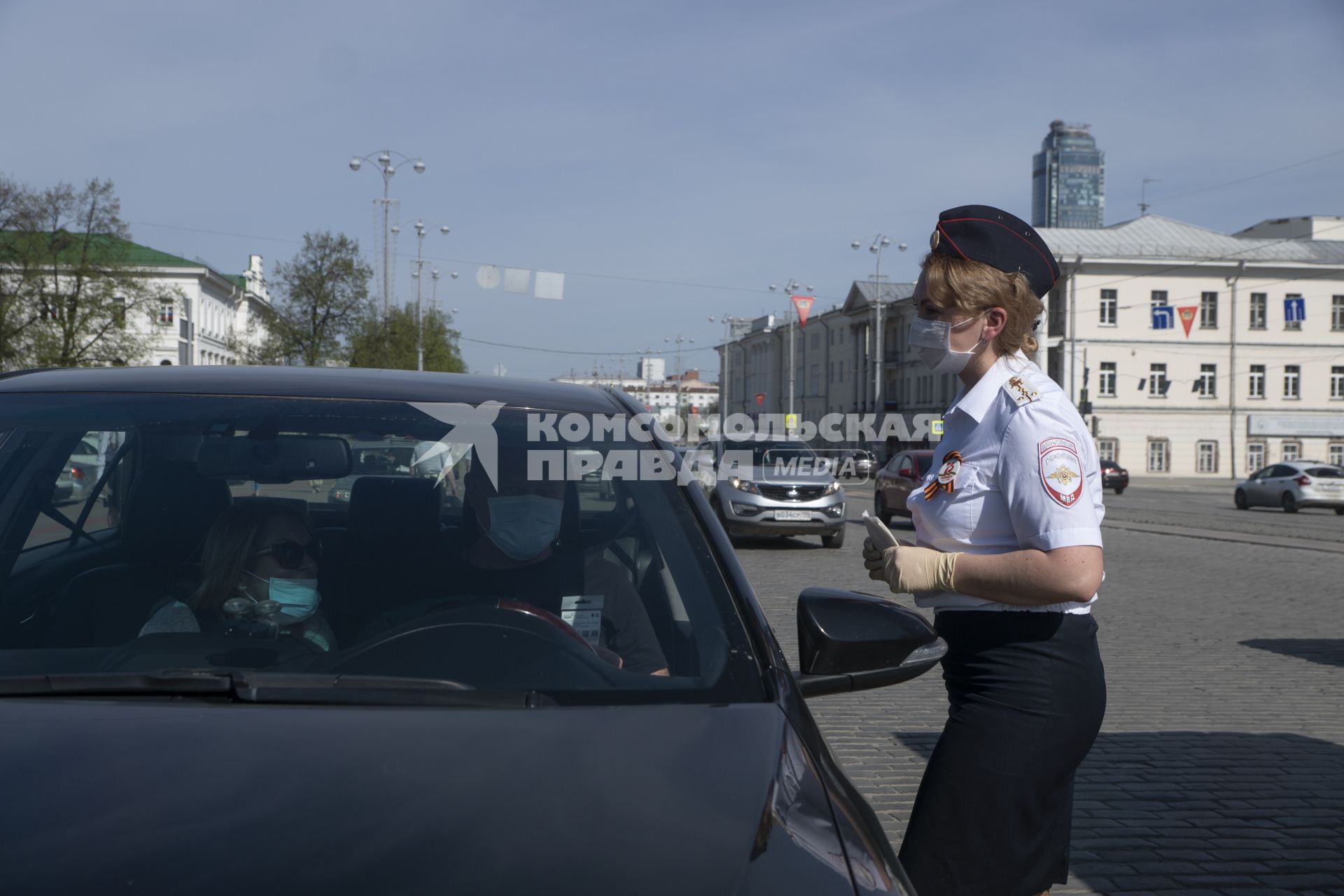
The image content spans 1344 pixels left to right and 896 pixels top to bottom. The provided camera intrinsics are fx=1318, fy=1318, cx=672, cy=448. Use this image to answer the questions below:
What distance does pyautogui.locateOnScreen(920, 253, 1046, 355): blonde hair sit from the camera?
8.20ft

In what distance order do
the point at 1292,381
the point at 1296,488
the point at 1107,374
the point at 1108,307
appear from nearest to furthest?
the point at 1296,488 → the point at 1107,374 → the point at 1108,307 → the point at 1292,381

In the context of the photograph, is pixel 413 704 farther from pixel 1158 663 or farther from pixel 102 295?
pixel 102 295

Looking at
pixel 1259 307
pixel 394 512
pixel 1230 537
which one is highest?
pixel 1259 307

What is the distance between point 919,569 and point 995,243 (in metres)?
0.64

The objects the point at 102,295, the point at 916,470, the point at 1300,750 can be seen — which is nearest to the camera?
the point at 1300,750

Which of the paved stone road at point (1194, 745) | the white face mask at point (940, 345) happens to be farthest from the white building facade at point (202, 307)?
the white face mask at point (940, 345)

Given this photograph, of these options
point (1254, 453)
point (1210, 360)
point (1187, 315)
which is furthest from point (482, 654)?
point (1254, 453)

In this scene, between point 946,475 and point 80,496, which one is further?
point 80,496

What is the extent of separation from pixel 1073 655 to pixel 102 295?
4741 cm

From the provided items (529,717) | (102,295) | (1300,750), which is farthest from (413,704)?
(102,295)

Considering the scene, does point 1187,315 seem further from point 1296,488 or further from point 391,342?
point 391,342

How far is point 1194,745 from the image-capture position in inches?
253

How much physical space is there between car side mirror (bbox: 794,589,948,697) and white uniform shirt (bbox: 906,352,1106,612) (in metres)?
0.09

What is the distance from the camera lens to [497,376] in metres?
3.29
